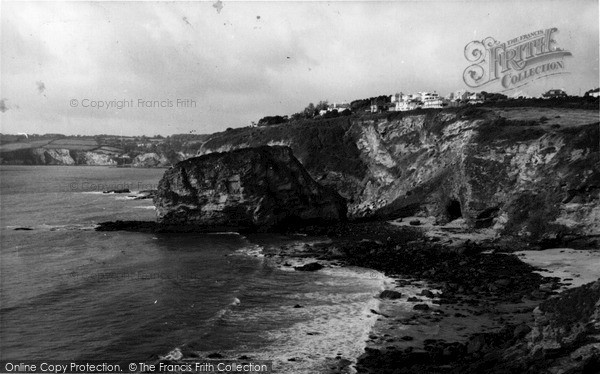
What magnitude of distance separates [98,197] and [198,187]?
162ft

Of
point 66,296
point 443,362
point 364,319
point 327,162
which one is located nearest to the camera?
point 443,362

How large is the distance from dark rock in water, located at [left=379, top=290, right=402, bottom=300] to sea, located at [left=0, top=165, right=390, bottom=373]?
3.04 feet

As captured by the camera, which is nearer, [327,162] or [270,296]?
[270,296]

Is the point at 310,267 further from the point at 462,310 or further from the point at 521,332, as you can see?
the point at 521,332

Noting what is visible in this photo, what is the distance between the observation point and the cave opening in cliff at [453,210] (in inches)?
2252

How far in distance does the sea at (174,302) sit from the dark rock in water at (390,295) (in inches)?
36.5

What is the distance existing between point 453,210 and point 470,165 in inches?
247

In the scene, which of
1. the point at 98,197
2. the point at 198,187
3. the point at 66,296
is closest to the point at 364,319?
the point at 66,296

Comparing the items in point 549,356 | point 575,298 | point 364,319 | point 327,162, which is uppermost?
point 327,162

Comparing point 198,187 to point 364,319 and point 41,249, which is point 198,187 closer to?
point 41,249

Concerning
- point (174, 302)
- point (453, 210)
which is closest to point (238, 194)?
point (453, 210)

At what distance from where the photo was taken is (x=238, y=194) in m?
61.8

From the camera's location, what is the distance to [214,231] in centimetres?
6072

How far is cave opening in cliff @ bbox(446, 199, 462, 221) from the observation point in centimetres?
5720
